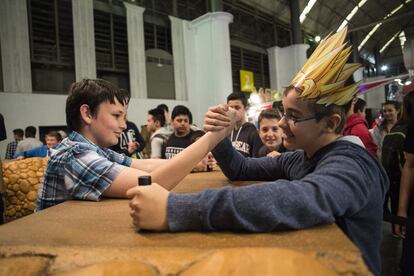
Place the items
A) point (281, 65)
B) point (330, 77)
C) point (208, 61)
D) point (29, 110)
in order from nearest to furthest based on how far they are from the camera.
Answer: point (330, 77) → point (29, 110) → point (208, 61) → point (281, 65)

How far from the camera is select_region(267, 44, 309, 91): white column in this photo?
10.9m

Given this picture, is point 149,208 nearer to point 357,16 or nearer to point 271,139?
point 271,139

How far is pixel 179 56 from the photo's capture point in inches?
325

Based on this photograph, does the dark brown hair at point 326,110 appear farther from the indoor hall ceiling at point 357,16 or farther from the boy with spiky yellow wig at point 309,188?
the indoor hall ceiling at point 357,16

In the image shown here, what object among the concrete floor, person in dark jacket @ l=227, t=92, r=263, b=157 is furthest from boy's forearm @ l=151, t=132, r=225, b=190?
the concrete floor

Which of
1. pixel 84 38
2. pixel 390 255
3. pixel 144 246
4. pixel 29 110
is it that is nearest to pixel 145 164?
pixel 144 246

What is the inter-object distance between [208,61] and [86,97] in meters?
7.17

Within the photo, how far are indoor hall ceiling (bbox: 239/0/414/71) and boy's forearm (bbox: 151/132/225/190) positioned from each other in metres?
9.03

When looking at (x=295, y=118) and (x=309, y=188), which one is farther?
(x=295, y=118)

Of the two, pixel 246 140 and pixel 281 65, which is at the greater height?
pixel 281 65

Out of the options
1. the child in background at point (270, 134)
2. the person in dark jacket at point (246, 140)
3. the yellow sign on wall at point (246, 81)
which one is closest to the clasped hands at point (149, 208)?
the child in background at point (270, 134)

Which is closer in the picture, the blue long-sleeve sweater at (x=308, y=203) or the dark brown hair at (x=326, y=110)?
the blue long-sleeve sweater at (x=308, y=203)

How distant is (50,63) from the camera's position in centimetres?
604

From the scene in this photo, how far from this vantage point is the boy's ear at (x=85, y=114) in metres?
1.18
